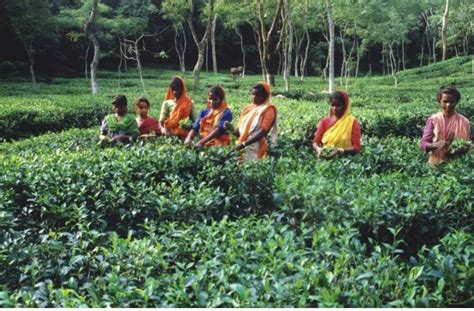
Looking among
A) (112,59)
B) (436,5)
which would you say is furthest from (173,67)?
(436,5)

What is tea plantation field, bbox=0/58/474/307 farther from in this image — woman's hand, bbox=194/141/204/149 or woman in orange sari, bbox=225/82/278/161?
woman in orange sari, bbox=225/82/278/161

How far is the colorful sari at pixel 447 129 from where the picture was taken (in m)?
5.80

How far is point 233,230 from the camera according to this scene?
12.4 ft

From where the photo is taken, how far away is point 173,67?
155ft

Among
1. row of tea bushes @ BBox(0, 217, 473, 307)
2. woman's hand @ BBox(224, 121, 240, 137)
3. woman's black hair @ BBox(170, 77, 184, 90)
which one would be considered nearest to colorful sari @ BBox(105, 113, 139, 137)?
woman's black hair @ BBox(170, 77, 184, 90)

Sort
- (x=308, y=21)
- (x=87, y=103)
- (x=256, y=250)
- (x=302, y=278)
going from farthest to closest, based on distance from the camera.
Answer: (x=308, y=21) < (x=87, y=103) < (x=256, y=250) < (x=302, y=278)

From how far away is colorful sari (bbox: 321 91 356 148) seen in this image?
5961 millimetres

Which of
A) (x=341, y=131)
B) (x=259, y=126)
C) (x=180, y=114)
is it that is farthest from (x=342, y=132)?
(x=180, y=114)

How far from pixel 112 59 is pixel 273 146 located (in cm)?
3760

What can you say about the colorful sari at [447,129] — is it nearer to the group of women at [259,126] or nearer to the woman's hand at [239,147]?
the group of women at [259,126]

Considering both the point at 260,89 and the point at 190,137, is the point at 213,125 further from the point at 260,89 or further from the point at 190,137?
the point at 260,89

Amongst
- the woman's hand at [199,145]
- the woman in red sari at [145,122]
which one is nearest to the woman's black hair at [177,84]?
the woman in red sari at [145,122]

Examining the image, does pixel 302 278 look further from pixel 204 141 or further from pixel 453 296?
pixel 204 141

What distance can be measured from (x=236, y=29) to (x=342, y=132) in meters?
39.3
